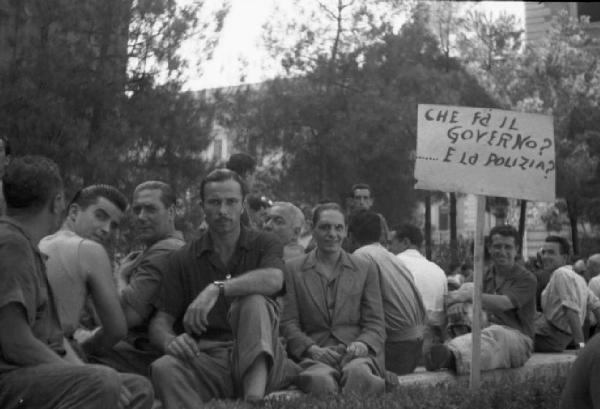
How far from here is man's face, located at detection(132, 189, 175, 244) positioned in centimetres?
614

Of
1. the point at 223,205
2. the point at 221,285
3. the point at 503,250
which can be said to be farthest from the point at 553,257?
the point at 221,285

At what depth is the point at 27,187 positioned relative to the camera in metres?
4.21

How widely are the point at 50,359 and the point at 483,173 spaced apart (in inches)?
143

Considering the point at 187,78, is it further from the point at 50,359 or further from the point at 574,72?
the point at 574,72

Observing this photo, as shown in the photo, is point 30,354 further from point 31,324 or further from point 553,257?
point 553,257

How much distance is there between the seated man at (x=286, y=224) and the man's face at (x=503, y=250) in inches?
61.7

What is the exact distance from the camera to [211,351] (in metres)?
5.65

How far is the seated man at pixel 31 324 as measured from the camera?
12.9ft

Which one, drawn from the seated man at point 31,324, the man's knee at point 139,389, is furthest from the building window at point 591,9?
the seated man at point 31,324

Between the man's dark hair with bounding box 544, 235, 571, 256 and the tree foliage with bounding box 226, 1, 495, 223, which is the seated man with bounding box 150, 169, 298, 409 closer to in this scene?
the man's dark hair with bounding box 544, 235, 571, 256

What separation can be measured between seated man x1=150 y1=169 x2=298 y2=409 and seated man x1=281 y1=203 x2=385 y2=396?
40 centimetres

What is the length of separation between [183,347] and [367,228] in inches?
103

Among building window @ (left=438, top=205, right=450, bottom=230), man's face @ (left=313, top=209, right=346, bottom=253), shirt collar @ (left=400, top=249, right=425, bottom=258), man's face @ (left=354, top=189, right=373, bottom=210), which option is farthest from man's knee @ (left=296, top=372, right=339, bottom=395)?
building window @ (left=438, top=205, right=450, bottom=230)

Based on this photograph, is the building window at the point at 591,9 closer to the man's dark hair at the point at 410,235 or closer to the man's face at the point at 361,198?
the man's face at the point at 361,198
